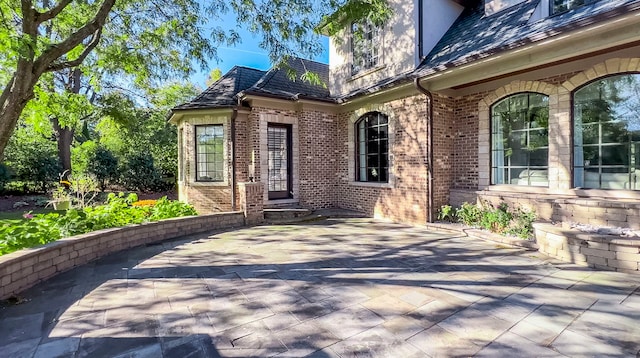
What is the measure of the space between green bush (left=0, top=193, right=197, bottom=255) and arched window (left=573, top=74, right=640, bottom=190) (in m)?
7.85

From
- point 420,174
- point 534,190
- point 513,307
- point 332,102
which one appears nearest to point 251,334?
point 513,307

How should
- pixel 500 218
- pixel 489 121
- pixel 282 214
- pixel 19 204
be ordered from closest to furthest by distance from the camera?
pixel 500 218 < pixel 489 121 < pixel 282 214 < pixel 19 204

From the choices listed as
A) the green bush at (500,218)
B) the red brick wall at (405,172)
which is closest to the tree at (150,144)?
the red brick wall at (405,172)

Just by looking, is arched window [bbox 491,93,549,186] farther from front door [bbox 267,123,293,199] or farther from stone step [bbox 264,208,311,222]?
front door [bbox 267,123,293,199]

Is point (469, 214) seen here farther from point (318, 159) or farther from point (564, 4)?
point (318, 159)

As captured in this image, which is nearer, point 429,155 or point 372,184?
point 429,155

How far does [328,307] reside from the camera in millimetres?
3029

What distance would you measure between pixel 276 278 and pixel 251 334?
51.0 inches

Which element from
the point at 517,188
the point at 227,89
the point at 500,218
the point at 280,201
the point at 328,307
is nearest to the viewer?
the point at 328,307

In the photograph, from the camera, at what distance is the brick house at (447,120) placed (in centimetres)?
494

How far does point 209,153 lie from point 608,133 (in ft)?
29.9

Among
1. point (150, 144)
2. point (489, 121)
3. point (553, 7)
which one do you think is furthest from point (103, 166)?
point (553, 7)

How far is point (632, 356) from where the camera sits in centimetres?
218

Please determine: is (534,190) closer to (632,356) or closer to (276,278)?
(632,356)
